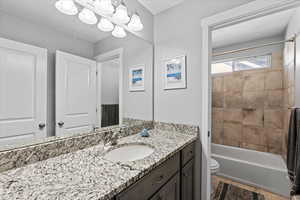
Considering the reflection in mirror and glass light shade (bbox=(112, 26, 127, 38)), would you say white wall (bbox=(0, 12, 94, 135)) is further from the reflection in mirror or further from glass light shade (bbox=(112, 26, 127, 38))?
glass light shade (bbox=(112, 26, 127, 38))

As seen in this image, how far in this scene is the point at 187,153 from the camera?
123 cm

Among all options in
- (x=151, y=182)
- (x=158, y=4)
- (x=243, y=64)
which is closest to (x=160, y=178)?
(x=151, y=182)

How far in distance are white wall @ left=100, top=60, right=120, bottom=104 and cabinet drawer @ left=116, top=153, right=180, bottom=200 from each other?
2.43 ft

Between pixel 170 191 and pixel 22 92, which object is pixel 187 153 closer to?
pixel 170 191

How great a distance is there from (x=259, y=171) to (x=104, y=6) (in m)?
2.70

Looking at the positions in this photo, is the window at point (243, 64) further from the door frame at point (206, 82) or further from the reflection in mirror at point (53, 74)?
the reflection in mirror at point (53, 74)

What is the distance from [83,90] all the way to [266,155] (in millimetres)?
2994

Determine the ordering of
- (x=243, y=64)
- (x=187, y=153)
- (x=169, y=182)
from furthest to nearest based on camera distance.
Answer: (x=243, y=64) → (x=187, y=153) → (x=169, y=182)

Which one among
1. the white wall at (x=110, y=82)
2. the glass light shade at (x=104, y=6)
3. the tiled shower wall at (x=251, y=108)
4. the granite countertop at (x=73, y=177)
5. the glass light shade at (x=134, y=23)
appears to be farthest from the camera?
the tiled shower wall at (x=251, y=108)

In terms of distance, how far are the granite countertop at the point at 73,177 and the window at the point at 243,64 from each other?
2.82 m

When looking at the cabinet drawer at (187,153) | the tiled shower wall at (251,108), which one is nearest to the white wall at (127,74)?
the cabinet drawer at (187,153)

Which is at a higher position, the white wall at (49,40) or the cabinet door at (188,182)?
the white wall at (49,40)

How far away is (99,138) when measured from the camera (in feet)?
3.66

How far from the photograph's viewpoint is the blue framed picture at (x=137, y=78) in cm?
156
